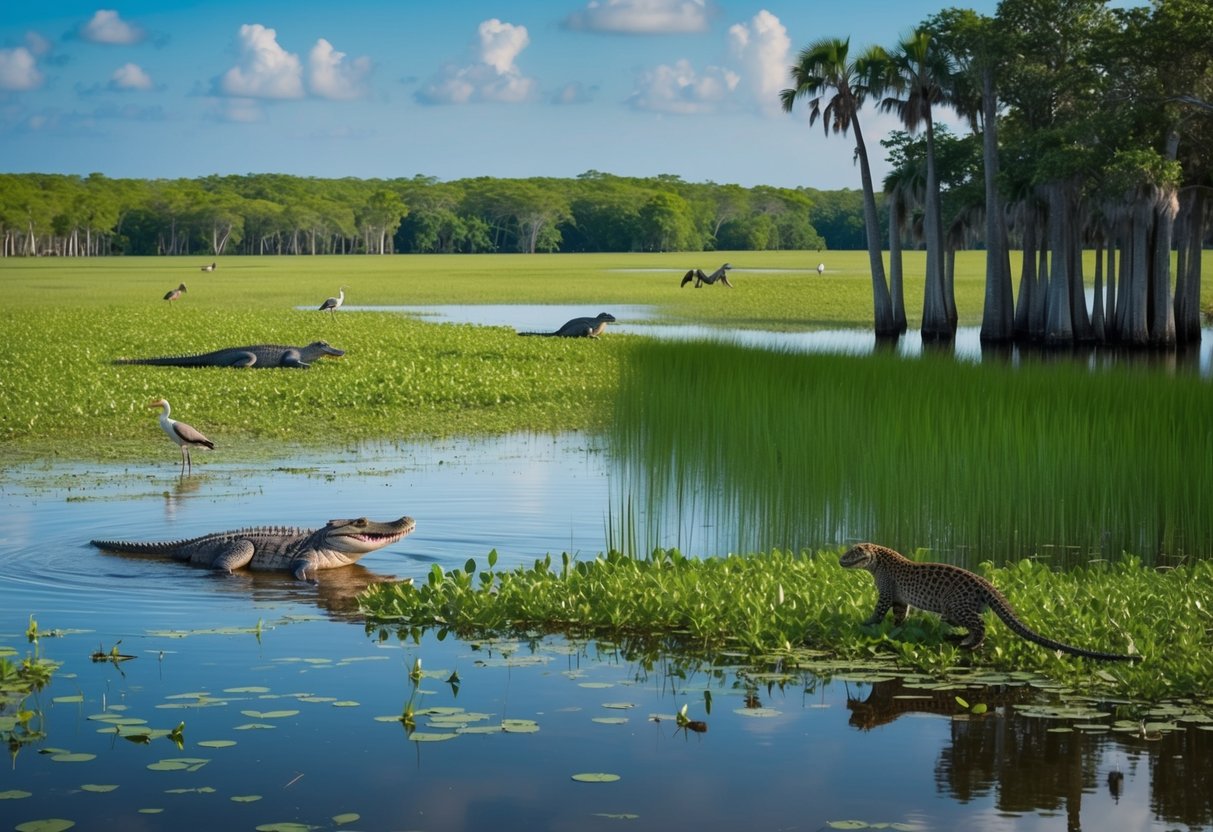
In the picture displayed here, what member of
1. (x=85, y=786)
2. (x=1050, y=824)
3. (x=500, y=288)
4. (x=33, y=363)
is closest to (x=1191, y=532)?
(x=1050, y=824)

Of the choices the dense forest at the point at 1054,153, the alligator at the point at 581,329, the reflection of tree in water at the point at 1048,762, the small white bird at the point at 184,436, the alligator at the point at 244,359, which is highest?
the dense forest at the point at 1054,153

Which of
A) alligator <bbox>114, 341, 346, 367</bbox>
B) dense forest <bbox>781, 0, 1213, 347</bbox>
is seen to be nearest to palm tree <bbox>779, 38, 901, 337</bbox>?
dense forest <bbox>781, 0, 1213, 347</bbox>

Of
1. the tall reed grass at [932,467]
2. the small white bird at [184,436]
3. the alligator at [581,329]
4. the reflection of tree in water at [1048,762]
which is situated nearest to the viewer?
the reflection of tree in water at [1048,762]

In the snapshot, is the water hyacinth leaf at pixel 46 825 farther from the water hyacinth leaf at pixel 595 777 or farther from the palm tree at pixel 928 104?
the palm tree at pixel 928 104

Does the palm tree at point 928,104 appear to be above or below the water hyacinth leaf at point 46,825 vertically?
above

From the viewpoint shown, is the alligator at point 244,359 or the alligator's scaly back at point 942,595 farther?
the alligator at point 244,359

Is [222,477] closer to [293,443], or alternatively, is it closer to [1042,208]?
[293,443]

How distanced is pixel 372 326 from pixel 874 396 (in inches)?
952

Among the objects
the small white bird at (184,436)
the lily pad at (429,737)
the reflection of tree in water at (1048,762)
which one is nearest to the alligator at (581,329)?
the small white bird at (184,436)

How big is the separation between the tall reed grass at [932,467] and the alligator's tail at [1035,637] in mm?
3907

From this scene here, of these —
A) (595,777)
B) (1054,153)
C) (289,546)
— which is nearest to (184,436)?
(289,546)

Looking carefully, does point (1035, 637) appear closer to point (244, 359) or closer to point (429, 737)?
point (429, 737)

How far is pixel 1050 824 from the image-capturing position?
639 centimetres

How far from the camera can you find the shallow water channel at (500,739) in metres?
6.54
